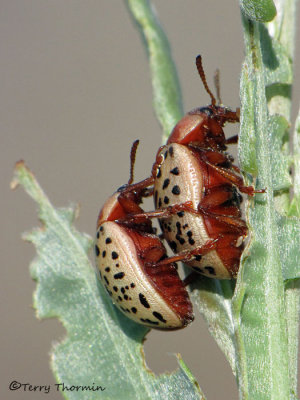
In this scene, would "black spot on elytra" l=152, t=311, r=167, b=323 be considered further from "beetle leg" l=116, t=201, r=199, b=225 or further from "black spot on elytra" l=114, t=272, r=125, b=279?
"beetle leg" l=116, t=201, r=199, b=225

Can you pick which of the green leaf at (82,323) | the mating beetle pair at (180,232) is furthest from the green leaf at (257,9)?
the green leaf at (82,323)

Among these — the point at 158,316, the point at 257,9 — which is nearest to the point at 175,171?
the point at 158,316

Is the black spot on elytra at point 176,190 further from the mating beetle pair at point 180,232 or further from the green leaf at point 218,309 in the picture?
the green leaf at point 218,309

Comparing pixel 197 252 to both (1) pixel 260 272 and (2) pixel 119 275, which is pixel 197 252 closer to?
(2) pixel 119 275

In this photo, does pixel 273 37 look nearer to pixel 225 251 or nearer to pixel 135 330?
pixel 225 251

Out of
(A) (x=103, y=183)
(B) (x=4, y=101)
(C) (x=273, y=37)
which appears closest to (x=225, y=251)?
(C) (x=273, y=37)
